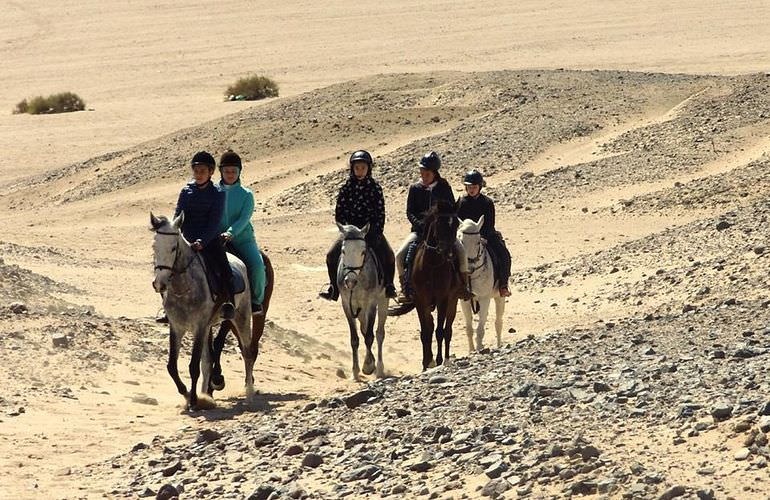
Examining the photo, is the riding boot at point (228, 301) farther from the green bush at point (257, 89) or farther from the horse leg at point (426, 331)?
the green bush at point (257, 89)

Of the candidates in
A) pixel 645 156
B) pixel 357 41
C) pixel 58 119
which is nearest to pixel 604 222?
pixel 645 156

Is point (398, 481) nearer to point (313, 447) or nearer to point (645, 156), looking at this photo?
point (313, 447)

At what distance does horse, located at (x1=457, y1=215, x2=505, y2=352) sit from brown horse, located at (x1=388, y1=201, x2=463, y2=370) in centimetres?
65

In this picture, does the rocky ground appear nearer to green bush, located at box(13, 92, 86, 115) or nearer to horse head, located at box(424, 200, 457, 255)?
horse head, located at box(424, 200, 457, 255)

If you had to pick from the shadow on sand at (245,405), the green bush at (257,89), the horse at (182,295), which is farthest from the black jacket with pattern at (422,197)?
the green bush at (257,89)

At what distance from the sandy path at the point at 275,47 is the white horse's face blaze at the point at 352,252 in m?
32.7

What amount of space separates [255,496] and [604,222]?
70.4ft

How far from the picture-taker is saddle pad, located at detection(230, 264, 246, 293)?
15.3 metres

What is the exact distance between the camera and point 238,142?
42719 mm

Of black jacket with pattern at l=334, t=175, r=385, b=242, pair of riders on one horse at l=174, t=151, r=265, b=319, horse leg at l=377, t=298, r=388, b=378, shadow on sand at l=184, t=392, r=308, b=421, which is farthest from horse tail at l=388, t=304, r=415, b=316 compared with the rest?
pair of riders on one horse at l=174, t=151, r=265, b=319

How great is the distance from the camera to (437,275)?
56.8ft

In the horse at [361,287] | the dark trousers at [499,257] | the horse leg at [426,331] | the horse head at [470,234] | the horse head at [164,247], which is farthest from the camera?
the dark trousers at [499,257]

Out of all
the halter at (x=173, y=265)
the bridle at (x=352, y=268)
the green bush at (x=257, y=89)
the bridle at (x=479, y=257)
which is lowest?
the bridle at (x=479, y=257)

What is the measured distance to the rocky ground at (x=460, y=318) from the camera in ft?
35.6
